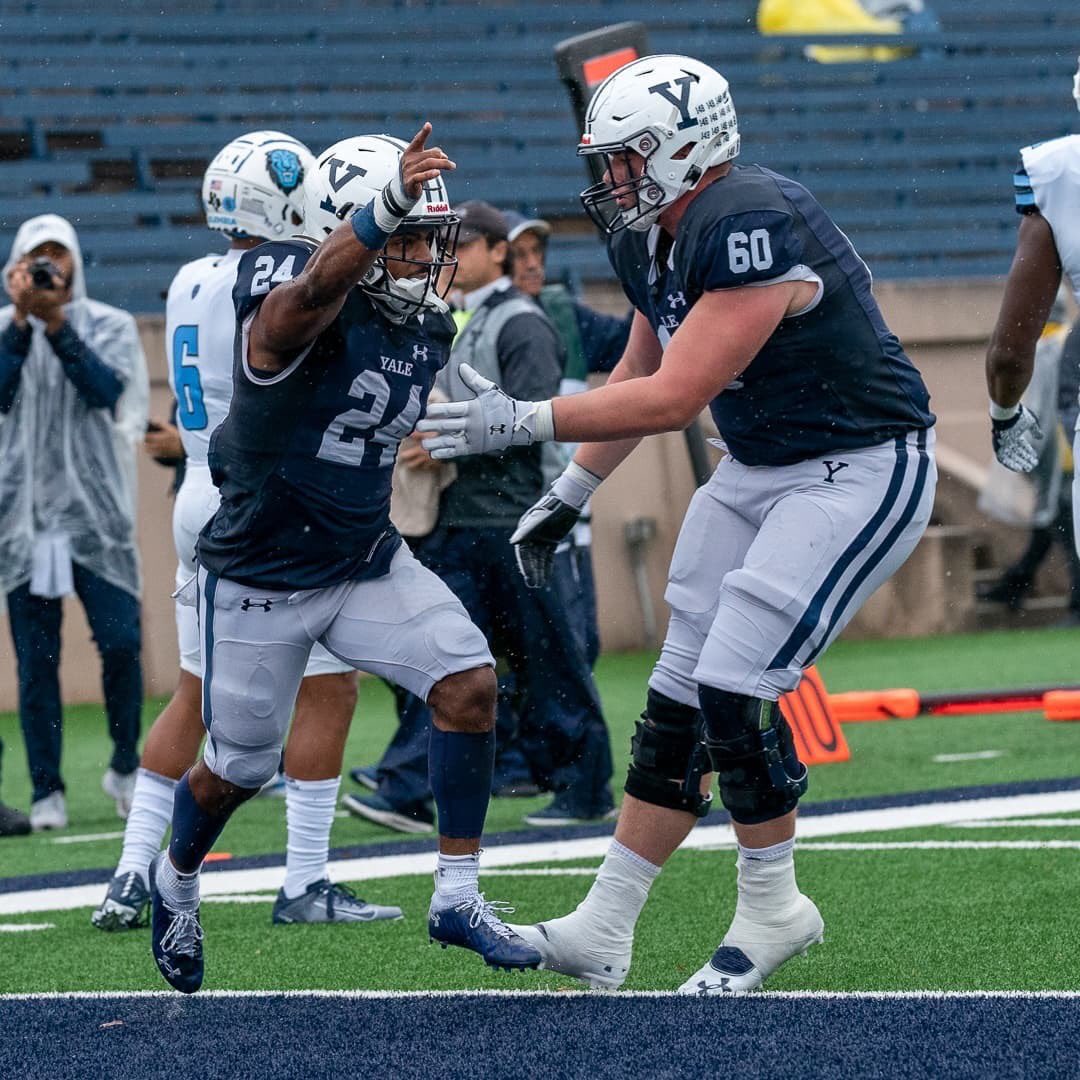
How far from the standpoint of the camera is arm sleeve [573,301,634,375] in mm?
7004

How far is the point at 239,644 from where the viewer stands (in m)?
3.77

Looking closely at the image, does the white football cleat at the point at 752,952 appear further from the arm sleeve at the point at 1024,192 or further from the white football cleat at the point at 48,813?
the white football cleat at the point at 48,813

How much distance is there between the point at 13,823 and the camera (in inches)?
254

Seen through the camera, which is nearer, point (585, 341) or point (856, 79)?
point (585, 341)

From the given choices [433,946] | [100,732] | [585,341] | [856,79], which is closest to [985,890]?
[433,946]

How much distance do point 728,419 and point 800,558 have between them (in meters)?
0.33

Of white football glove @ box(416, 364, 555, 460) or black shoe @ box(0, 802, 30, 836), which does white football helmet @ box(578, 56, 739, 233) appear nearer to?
white football glove @ box(416, 364, 555, 460)

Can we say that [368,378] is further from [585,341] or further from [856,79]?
[856,79]

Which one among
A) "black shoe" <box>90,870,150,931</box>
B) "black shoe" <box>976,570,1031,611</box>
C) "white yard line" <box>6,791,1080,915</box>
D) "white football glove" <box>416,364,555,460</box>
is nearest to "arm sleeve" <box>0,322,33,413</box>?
"white yard line" <box>6,791,1080,915</box>

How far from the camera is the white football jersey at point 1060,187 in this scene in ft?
11.9

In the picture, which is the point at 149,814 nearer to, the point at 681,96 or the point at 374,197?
the point at 374,197

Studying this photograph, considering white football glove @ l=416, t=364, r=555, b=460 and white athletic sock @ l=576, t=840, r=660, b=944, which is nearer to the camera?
white football glove @ l=416, t=364, r=555, b=460

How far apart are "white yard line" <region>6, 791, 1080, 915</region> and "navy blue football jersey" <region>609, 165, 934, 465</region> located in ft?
6.65

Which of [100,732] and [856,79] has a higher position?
[856,79]
